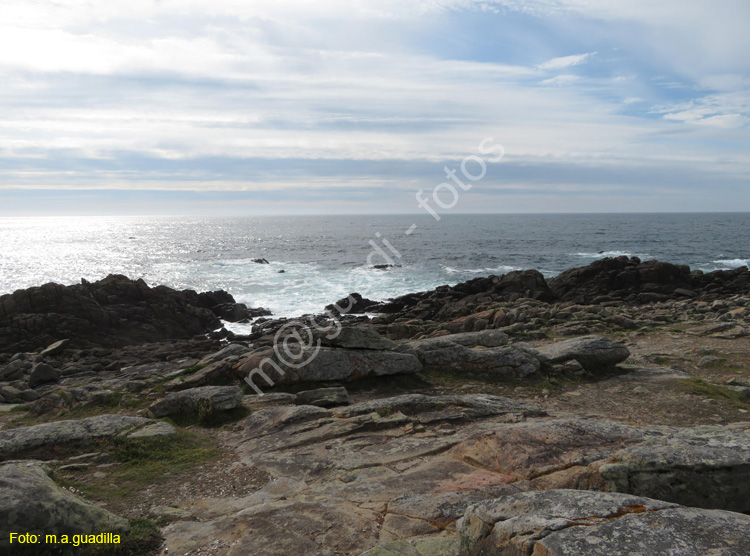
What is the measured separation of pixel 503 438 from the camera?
823 centimetres

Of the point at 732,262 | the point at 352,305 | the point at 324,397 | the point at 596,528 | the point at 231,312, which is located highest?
the point at 596,528

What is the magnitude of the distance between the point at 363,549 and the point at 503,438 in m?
3.44

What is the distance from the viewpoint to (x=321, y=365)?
1397 centimetres

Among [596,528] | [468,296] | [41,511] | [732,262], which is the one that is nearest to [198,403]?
[41,511]

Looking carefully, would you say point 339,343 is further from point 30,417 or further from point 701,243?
point 701,243

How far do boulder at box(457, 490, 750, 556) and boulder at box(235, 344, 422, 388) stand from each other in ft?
29.2

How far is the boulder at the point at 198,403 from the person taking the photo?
38.9 feet

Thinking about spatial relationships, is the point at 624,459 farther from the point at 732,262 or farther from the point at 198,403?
the point at 732,262

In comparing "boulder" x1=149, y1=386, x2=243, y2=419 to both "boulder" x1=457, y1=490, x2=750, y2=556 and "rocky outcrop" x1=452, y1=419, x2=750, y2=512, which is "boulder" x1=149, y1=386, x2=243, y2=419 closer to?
"rocky outcrop" x1=452, y1=419, x2=750, y2=512

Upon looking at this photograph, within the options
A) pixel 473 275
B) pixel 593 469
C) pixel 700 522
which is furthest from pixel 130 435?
pixel 473 275

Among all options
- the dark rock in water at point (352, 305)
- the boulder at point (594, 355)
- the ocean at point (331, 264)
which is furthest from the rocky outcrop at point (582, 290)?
the boulder at point (594, 355)

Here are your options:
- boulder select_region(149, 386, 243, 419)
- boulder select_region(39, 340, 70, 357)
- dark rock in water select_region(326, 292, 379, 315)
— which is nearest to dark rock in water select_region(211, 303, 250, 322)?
dark rock in water select_region(326, 292, 379, 315)

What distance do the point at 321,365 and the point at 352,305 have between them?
89.2 ft

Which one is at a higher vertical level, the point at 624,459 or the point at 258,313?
the point at 624,459
